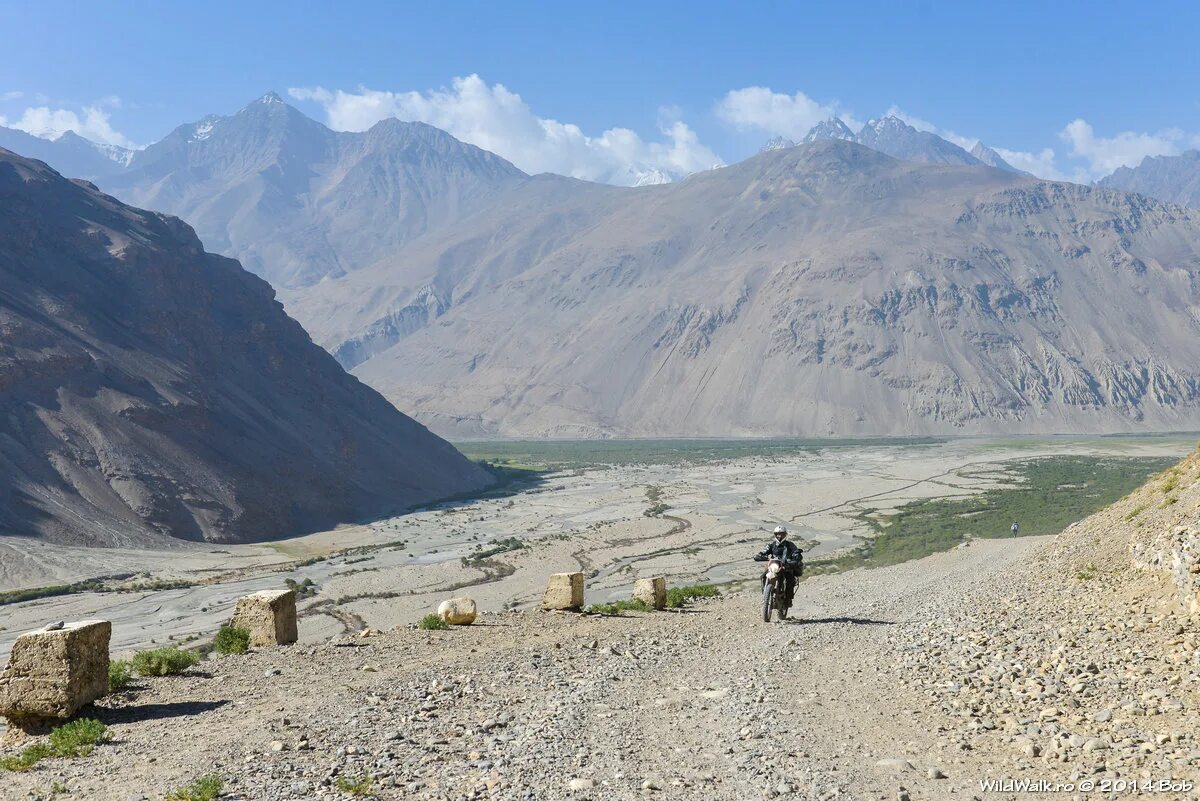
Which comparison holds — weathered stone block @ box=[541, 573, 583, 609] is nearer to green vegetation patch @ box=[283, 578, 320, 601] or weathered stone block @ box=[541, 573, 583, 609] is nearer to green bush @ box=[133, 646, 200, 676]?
green bush @ box=[133, 646, 200, 676]

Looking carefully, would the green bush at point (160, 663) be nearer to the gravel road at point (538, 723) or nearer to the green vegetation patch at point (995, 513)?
the gravel road at point (538, 723)

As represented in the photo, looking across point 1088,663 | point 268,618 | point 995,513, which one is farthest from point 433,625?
point 995,513

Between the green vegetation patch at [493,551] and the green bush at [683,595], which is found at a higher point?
the green bush at [683,595]

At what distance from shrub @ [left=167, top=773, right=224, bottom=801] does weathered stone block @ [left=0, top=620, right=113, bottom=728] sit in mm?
3127

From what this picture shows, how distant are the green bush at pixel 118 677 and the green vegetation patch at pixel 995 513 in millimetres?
30879

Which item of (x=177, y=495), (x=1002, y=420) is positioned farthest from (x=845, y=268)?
(x=177, y=495)

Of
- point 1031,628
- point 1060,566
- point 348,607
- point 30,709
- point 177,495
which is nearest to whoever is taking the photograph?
point 30,709

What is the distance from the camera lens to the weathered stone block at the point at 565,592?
53.2 ft

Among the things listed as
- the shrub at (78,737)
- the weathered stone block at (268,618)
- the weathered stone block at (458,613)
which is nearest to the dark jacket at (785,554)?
the weathered stone block at (458,613)

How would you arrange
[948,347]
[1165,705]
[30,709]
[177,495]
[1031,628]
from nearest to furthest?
[1165,705]
[30,709]
[1031,628]
[177,495]
[948,347]

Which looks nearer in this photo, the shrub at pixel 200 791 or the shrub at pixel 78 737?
the shrub at pixel 200 791

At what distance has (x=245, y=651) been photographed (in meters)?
12.7

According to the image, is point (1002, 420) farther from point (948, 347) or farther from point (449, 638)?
point (449, 638)

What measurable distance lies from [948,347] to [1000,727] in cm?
18240
